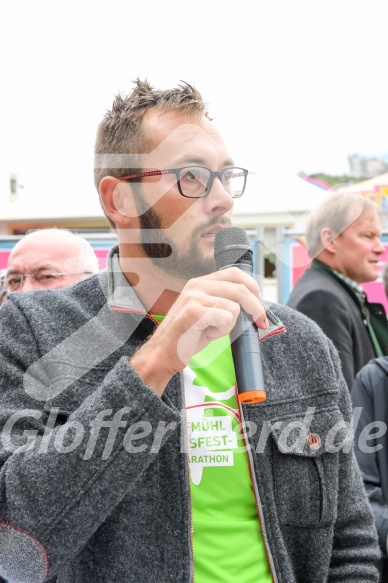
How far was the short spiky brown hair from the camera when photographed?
1724 millimetres

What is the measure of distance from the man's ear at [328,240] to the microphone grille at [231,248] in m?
1.96

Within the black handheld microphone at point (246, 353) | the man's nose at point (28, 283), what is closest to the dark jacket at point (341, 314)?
the man's nose at point (28, 283)

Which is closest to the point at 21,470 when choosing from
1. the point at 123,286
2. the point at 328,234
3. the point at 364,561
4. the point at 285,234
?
the point at 123,286

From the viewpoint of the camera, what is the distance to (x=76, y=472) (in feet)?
4.05

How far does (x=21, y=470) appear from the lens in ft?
4.09

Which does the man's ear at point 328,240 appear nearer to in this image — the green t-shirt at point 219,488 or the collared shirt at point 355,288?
the collared shirt at point 355,288

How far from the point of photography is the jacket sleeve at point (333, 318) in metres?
2.94

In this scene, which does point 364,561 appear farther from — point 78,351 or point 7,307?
point 7,307

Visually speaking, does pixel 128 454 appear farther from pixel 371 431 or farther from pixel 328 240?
pixel 328 240

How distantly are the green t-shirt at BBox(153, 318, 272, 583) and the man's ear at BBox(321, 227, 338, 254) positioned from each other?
1.89 metres

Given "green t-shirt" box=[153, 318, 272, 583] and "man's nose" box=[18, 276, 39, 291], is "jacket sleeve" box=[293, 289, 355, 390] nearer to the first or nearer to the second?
"man's nose" box=[18, 276, 39, 291]

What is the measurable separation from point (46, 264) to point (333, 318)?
1.35 metres

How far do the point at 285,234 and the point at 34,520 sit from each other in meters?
3.25

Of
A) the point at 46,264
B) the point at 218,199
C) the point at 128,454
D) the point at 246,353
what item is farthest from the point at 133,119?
the point at 46,264
